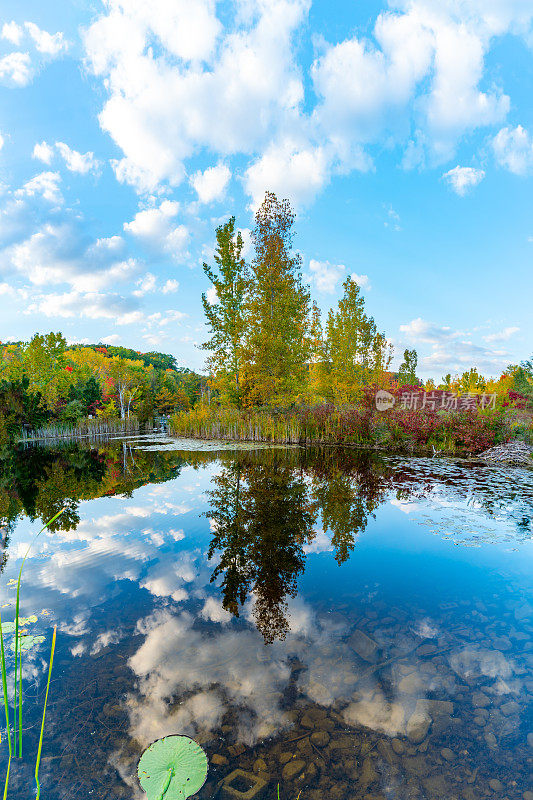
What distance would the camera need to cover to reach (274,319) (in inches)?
804

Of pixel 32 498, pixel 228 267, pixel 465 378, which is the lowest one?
pixel 32 498

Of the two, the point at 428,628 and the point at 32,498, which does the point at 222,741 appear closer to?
the point at 428,628

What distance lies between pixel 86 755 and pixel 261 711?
1.14 metres

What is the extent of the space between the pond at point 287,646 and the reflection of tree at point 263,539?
0.03 m

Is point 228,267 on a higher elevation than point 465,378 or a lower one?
higher

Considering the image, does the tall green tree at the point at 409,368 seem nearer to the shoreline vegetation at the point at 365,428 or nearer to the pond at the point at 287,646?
the shoreline vegetation at the point at 365,428

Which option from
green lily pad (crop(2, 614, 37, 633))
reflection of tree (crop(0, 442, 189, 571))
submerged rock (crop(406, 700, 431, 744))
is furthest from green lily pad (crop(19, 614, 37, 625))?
submerged rock (crop(406, 700, 431, 744))

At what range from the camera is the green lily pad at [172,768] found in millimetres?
1911

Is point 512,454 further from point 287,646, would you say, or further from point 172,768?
point 172,768

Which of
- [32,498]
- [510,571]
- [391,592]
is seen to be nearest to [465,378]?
[510,571]

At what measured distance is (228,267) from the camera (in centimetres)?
2273

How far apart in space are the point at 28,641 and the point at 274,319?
18.8 m

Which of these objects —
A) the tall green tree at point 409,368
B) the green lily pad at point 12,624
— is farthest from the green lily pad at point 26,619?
the tall green tree at point 409,368

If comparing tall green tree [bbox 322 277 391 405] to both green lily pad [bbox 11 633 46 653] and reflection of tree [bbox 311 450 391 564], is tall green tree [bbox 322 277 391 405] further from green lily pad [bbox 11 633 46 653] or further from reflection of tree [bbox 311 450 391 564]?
green lily pad [bbox 11 633 46 653]
